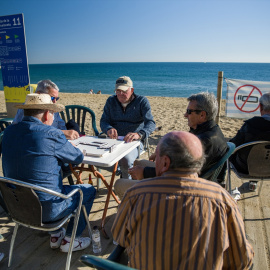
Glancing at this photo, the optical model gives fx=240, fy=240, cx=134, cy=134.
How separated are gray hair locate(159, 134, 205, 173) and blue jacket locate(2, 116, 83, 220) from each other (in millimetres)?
1032

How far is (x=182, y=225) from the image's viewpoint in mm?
1073

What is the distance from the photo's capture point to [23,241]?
2.50m

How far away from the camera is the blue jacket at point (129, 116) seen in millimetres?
3705

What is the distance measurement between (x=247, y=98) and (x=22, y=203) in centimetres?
485

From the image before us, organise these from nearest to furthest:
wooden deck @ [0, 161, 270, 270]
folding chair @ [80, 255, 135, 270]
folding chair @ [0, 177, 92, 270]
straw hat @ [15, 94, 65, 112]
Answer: folding chair @ [80, 255, 135, 270], folding chair @ [0, 177, 92, 270], straw hat @ [15, 94, 65, 112], wooden deck @ [0, 161, 270, 270]

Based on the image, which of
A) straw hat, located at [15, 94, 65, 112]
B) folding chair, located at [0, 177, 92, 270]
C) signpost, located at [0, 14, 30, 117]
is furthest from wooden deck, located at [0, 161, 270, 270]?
signpost, located at [0, 14, 30, 117]

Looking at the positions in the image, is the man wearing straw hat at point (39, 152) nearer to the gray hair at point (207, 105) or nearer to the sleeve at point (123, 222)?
the sleeve at point (123, 222)

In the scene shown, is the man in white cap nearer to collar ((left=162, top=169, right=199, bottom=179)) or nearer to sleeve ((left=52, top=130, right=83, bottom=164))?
sleeve ((left=52, top=130, right=83, bottom=164))

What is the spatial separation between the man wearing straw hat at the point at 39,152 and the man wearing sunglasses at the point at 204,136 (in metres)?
0.52

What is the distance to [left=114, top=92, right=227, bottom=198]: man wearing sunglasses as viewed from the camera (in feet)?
6.82

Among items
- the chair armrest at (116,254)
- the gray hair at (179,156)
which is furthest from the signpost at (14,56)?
the gray hair at (179,156)

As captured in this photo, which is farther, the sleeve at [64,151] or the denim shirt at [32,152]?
the sleeve at [64,151]

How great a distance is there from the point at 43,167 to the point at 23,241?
45.8 inches

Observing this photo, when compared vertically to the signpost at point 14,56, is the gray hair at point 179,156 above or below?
below
